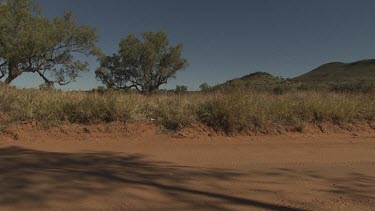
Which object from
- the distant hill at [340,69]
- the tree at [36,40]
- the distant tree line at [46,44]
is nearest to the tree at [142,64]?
the distant tree line at [46,44]

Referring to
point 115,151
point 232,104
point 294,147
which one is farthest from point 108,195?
point 232,104

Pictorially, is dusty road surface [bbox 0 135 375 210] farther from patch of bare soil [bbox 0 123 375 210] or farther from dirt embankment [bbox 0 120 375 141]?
dirt embankment [bbox 0 120 375 141]

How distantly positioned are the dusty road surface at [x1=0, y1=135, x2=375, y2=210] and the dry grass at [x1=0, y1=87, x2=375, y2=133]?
1.01 metres

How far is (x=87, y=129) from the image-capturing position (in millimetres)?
7688

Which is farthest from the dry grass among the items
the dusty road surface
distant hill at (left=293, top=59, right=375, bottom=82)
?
distant hill at (left=293, top=59, right=375, bottom=82)

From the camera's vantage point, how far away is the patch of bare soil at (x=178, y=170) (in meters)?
3.89

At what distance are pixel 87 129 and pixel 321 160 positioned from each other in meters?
4.87

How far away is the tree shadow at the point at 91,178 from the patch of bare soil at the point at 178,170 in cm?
1

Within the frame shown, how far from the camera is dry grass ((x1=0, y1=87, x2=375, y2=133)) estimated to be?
8.13 m

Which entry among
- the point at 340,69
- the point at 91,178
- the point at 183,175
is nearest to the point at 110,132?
the point at 91,178

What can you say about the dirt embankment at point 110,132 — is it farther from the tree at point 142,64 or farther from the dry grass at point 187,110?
the tree at point 142,64

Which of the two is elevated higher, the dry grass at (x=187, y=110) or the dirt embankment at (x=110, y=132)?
the dry grass at (x=187, y=110)

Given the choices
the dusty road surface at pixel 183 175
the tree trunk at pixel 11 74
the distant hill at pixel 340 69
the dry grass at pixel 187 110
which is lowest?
the dusty road surface at pixel 183 175

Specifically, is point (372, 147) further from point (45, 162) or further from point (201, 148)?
point (45, 162)
